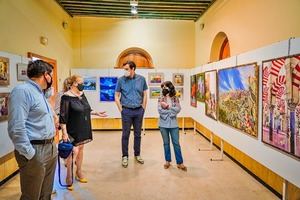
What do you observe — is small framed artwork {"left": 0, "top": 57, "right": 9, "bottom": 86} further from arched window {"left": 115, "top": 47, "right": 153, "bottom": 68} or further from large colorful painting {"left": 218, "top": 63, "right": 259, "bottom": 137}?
arched window {"left": 115, "top": 47, "right": 153, "bottom": 68}

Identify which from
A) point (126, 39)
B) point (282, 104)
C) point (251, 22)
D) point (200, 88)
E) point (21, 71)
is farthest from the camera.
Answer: point (126, 39)

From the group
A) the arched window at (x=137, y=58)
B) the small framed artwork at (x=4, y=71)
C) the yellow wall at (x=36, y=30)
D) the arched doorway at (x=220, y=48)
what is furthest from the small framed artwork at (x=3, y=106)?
the arched window at (x=137, y=58)

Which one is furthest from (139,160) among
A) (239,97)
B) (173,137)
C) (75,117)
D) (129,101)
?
(239,97)

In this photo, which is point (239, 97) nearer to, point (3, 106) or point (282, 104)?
point (282, 104)

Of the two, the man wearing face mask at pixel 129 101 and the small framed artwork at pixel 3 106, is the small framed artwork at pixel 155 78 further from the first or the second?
the small framed artwork at pixel 3 106

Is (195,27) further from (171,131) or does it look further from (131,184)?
(131,184)

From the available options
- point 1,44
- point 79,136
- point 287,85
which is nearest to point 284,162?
point 287,85

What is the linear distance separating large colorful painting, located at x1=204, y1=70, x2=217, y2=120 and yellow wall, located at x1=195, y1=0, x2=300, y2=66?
2.10 feet

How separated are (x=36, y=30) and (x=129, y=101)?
2.38m

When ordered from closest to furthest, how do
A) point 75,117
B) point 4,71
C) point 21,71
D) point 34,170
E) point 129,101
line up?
point 34,170
point 75,117
point 4,71
point 21,71
point 129,101

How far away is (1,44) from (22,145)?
249 centimetres

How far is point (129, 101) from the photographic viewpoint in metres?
4.48

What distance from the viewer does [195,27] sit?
8.14m

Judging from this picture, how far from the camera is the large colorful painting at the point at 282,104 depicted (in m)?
2.49
